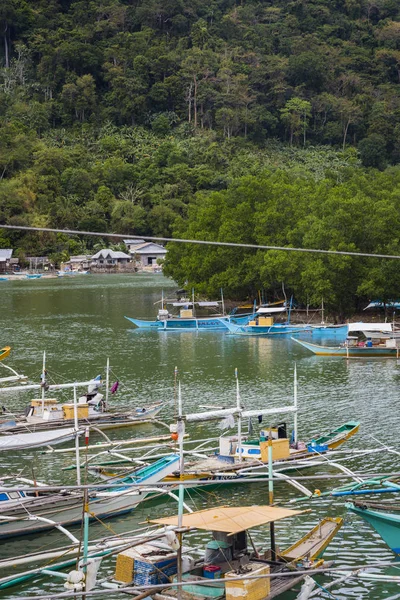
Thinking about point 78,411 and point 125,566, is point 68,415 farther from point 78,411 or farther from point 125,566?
point 125,566

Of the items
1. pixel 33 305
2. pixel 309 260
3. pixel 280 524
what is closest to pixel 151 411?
pixel 280 524

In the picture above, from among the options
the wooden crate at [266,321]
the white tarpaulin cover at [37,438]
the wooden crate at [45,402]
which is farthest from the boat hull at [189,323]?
the white tarpaulin cover at [37,438]

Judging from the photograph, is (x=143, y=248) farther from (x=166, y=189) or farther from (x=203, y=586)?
(x=203, y=586)

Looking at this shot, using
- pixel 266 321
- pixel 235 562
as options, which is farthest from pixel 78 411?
pixel 266 321

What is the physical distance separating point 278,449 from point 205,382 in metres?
18.4

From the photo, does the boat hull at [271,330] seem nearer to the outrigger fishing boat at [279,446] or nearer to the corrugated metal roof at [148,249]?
the outrigger fishing boat at [279,446]

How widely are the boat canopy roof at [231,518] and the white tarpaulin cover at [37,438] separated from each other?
42.6 feet

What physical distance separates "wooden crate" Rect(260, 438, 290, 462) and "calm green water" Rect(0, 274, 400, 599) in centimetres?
90

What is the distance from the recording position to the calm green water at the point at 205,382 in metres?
24.5

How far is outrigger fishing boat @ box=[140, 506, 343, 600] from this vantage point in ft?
60.4

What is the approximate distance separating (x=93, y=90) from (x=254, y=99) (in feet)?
104

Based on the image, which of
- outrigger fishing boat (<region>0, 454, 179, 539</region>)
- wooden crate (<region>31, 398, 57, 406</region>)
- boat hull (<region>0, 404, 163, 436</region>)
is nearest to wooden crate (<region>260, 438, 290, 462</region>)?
→ outrigger fishing boat (<region>0, 454, 179, 539</region>)

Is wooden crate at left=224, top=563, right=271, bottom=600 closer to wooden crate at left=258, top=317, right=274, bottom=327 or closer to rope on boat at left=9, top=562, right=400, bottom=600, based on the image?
rope on boat at left=9, top=562, right=400, bottom=600

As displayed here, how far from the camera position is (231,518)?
1958 cm
